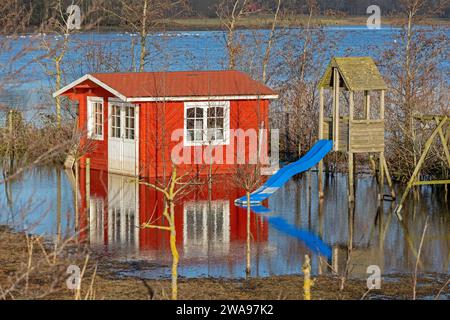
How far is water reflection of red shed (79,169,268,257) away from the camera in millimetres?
20328

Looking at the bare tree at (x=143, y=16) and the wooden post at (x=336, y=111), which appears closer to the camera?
the wooden post at (x=336, y=111)

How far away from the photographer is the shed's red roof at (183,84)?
94.0 ft

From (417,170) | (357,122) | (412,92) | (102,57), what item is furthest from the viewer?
(102,57)

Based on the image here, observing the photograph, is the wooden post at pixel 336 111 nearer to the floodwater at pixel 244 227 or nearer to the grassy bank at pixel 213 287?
the floodwater at pixel 244 227

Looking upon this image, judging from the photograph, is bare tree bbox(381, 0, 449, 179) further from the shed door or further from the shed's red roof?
the shed door

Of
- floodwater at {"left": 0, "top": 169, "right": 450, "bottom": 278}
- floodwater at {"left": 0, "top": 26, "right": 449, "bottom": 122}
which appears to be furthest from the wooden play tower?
floodwater at {"left": 0, "top": 26, "right": 449, "bottom": 122}

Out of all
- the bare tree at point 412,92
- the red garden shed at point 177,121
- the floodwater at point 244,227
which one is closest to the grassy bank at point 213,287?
the floodwater at point 244,227

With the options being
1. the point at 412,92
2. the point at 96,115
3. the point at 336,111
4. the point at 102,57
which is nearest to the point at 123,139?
the point at 96,115

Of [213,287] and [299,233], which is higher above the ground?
[299,233]

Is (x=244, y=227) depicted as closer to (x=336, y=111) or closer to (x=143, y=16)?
(x=336, y=111)

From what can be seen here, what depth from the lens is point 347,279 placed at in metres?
17.3

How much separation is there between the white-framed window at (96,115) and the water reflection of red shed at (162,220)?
263 cm

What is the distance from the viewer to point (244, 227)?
2206 cm

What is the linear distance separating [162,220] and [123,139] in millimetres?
7339
